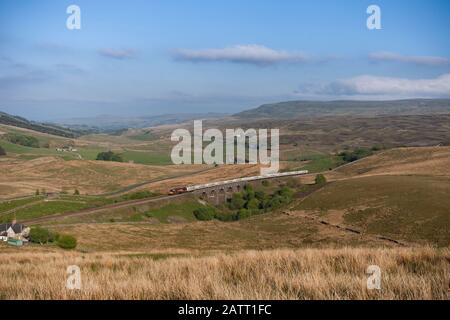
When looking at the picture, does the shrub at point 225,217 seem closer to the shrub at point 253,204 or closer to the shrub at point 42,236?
the shrub at point 253,204

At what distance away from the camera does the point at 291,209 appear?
91.5 meters

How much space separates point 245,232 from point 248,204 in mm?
26550

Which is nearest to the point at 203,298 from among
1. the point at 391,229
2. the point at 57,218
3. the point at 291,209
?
the point at 391,229

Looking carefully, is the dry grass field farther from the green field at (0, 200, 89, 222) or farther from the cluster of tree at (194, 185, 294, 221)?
the cluster of tree at (194, 185, 294, 221)

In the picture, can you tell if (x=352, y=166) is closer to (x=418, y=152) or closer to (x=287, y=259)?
(x=418, y=152)

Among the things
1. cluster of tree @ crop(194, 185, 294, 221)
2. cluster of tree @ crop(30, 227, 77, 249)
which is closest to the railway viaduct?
cluster of tree @ crop(194, 185, 294, 221)

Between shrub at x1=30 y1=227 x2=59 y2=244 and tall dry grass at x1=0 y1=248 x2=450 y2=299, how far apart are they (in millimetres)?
45925

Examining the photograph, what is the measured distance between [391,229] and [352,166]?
73143 mm

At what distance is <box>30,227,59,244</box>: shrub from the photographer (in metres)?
55.2

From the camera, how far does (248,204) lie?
100750mm

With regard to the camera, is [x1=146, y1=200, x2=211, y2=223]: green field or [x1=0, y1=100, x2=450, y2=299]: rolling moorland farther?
[x1=146, y1=200, x2=211, y2=223]: green field

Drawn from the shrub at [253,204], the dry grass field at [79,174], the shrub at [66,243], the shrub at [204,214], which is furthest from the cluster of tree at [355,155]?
the shrub at [66,243]

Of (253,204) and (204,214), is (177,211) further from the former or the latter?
(253,204)

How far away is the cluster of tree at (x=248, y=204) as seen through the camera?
9319 centimetres
